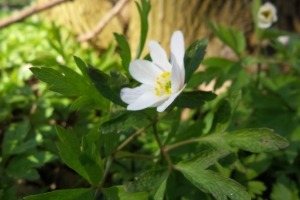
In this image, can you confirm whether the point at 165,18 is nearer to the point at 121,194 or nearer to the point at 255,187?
the point at 255,187

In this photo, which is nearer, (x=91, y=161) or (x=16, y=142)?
(x=91, y=161)

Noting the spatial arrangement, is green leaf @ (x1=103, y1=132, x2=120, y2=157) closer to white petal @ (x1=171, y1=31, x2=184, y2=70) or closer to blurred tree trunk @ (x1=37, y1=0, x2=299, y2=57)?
white petal @ (x1=171, y1=31, x2=184, y2=70)

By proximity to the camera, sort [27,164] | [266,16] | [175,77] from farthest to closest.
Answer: [266,16] → [27,164] → [175,77]

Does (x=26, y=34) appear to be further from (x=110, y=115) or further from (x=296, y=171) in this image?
(x=296, y=171)

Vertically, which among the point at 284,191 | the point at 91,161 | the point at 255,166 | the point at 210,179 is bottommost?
the point at 284,191

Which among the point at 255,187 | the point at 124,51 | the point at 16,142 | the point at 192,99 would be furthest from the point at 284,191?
the point at 16,142

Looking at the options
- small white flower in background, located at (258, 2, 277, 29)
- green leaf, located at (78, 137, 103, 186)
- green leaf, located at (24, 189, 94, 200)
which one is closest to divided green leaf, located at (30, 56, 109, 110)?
green leaf, located at (78, 137, 103, 186)
